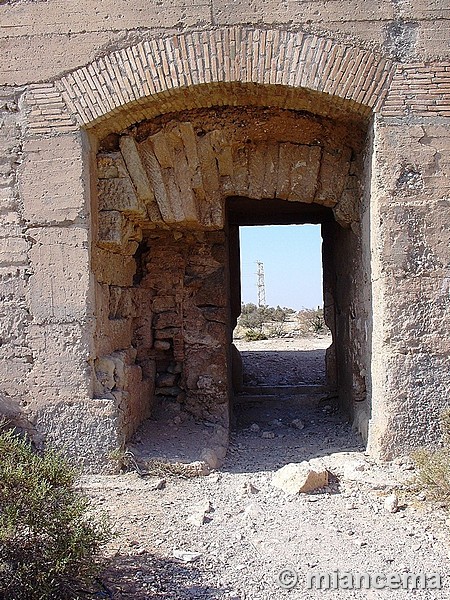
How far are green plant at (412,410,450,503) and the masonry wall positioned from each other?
0.29 m

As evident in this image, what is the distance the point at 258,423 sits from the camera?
6.91 metres

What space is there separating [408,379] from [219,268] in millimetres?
2613

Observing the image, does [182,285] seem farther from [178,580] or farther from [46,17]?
[178,580]

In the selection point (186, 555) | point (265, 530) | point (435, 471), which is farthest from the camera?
point (435, 471)

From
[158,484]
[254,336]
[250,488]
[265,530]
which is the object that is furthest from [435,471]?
[254,336]

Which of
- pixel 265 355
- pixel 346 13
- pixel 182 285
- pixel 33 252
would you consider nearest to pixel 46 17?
pixel 33 252

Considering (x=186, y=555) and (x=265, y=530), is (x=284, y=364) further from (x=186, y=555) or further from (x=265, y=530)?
(x=186, y=555)

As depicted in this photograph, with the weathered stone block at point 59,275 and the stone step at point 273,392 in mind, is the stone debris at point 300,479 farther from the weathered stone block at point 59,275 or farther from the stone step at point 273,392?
the stone step at point 273,392

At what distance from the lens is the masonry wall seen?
15.5 ft

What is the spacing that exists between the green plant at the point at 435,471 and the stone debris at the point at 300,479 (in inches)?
25.9

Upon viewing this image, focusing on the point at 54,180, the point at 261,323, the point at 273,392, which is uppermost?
the point at 54,180

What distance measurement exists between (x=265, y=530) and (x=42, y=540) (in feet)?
4.68

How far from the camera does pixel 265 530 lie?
12.4 feet

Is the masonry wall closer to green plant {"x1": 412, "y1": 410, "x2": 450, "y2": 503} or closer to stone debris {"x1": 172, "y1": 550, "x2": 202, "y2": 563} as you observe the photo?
green plant {"x1": 412, "y1": 410, "x2": 450, "y2": 503}
